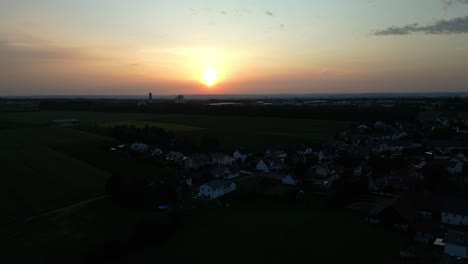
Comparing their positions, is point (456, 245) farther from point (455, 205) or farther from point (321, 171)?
point (321, 171)

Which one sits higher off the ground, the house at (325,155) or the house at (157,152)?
the house at (157,152)

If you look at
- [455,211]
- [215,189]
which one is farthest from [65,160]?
[455,211]

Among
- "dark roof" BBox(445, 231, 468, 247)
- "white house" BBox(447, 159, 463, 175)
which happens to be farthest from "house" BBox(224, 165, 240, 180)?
"white house" BBox(447, 159, 463, 175)

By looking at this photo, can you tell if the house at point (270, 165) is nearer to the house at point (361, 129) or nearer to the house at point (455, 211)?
the house at point (455, 211)

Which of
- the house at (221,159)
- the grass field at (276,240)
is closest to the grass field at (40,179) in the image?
the grass field at (276,240)

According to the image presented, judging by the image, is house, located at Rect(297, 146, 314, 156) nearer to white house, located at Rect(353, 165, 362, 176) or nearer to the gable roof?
white house, located at Rect(353, 165, 362, 176)

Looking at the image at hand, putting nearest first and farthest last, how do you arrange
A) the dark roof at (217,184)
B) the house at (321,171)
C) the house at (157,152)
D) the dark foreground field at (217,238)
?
the dark foreground field at (217,238) → the dark roof at (217,184) → the house at (321,171) → the house at (157,152)

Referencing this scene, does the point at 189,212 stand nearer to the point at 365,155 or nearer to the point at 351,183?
the point at 351,183
